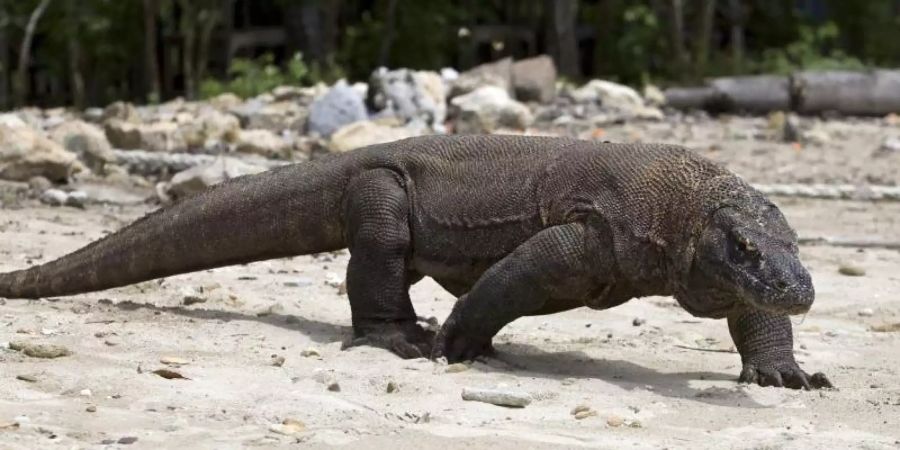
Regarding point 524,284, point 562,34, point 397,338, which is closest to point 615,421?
point 524,284

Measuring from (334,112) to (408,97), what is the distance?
0.91 m

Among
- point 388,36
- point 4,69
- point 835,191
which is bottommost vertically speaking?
point 835,191

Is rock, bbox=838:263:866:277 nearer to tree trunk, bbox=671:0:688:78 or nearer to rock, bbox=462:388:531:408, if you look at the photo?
rock, bbox=462:388:531:408

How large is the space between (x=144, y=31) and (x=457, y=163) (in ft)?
53.1

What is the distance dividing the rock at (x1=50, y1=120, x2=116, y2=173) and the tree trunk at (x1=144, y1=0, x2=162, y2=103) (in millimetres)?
8625

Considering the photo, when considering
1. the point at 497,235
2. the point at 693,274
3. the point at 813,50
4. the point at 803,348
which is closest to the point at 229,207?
the point at 497,235

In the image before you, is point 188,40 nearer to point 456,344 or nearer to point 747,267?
point 456,344

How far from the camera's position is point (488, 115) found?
14.5m

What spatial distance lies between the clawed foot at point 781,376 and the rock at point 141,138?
24.5ft

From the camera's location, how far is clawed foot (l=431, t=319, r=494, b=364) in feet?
19.4

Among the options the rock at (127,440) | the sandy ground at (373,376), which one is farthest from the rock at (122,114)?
the rock at (127,440)

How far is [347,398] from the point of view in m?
5.11

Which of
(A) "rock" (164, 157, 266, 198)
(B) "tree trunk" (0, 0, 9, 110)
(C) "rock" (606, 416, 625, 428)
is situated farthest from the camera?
(B) "tree trunk" (0, 0, 9, 110)

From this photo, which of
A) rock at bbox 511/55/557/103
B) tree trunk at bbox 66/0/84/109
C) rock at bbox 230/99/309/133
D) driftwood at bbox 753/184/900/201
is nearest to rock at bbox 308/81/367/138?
rock at bbox 230/99/309/133
